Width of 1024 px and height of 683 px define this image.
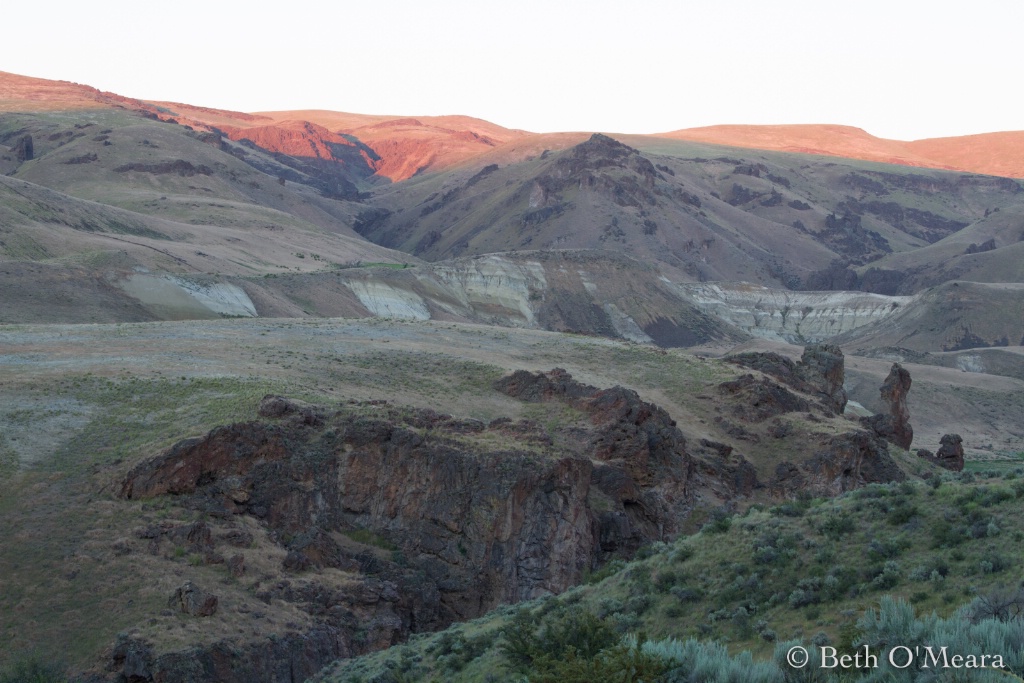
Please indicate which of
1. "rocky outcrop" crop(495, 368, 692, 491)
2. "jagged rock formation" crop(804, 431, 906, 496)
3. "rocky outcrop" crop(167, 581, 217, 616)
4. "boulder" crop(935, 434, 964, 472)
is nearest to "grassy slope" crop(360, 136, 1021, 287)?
"boulder" crop(935, 434, 964, 472)

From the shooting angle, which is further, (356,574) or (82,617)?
(356,574)

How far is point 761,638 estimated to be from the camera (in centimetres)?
1764

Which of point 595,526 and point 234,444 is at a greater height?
point 234,444

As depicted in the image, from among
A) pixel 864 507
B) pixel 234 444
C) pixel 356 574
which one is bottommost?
pixel 356 574

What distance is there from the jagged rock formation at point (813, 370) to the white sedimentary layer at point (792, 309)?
71189mm

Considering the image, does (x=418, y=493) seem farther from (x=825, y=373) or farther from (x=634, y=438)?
(x=825, y=373)

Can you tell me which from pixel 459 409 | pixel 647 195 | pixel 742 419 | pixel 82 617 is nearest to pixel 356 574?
pixel 82 617

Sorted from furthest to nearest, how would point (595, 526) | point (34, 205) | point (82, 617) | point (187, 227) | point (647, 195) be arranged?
point (647, 195)
point (187, 227)
point (34, 205)
point (595, 526)
point (82, 617)

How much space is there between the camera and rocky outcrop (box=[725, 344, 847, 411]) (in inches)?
2286

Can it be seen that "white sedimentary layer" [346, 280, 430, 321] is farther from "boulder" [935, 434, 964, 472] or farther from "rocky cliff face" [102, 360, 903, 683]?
"rocky cliff face" [102, 360, 903, 683]

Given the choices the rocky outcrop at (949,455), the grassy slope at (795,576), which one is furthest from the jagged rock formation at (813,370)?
the grassy slope at (795,576)

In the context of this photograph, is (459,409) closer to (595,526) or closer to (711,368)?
(595,526)

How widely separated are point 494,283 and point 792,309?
43234 mm

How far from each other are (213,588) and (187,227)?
9477 cm
